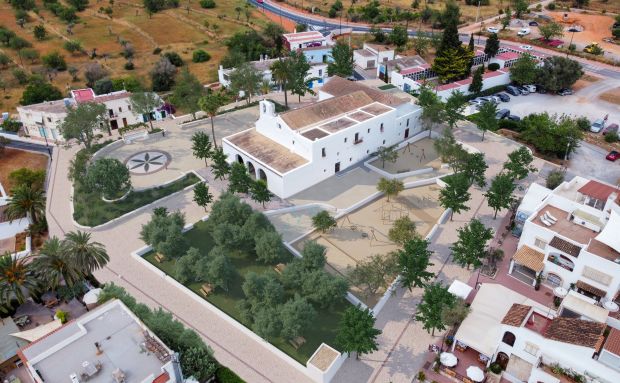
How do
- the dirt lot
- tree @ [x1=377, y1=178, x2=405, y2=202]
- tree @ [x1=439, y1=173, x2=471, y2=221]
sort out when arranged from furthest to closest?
the dirt lot
tree @ [x1=377, y1=178, x2=405, y2=202]
tree @ [x1=439, y1=173, x2=471, y2=221]

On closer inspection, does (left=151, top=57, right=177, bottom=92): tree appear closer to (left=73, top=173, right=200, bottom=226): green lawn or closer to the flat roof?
the flat roof

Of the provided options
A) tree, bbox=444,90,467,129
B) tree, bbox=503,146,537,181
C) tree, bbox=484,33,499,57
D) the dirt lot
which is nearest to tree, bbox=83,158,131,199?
the dirt lot

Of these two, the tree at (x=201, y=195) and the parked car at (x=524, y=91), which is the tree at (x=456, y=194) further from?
the parked car at (x=524, y=91)

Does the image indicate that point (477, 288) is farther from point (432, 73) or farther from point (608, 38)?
point (608, 38)

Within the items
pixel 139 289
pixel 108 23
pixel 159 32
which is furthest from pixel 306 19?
pixel 139 289

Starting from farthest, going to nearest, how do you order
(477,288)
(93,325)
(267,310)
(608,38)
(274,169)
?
(608,38), (274,169), (477,288), (267,310), (93,325)
